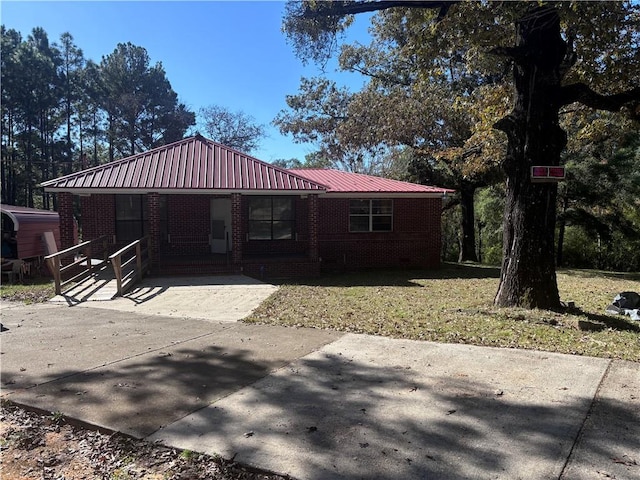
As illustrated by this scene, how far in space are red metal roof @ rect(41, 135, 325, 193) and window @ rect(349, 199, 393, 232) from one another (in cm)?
264

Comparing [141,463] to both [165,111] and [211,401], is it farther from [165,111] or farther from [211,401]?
[165,111]

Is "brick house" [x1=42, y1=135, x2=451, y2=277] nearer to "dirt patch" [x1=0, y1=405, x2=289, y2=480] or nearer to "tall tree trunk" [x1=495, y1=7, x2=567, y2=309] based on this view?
"tall tree trunk" [x1=495, y1=7, x2=567, y2=309]

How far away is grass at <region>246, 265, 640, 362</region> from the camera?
607cm

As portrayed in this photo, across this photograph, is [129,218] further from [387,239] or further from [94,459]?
[94,459]

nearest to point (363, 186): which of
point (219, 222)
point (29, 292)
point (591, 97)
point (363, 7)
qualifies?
point (219, 222)

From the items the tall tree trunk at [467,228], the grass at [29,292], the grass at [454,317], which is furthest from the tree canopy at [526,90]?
the tall tree trunk at [467,228]

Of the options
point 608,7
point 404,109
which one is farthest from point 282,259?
point 608,7

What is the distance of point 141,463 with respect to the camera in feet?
9.98

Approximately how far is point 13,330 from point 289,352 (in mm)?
4478

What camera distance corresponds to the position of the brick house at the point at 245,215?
562 inches

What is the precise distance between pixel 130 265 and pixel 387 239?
8.84 metres

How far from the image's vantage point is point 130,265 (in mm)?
13625

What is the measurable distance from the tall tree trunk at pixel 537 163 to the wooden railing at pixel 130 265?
824cm

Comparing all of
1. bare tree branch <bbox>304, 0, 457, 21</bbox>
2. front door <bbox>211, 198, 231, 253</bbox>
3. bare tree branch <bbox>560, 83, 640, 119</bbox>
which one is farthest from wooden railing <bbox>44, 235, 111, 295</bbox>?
bare tree branch <bbox>560, 83, 640, 119</bbox>
